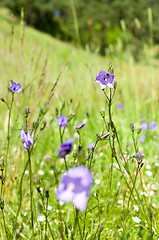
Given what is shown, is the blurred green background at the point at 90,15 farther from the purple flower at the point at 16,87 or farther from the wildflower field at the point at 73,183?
the purple flower at the point at 16,87

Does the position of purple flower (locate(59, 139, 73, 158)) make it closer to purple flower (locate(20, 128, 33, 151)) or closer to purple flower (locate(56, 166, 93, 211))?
purple flower (locate(56, 166, 93, 211))

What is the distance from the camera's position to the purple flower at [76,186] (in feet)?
1.51

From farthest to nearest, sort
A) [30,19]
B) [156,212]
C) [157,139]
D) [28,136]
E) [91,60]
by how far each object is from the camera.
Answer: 1. [30,19]
2. [91,60]
3. [157,139]
4. [156,212]
5. [28,136]

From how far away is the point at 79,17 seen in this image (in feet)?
77.1

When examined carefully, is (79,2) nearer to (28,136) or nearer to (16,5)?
(16,5)

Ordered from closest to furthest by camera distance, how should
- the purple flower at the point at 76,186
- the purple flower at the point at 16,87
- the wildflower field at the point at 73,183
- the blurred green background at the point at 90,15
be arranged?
the purple flower at the point at 76,186 < the wildflower field at the point at 73,183 < the purple flower at the point at 16,87 < the blurred green background at the point at 90,15


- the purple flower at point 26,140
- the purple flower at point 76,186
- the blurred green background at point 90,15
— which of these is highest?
the blurred green background at point 90,15

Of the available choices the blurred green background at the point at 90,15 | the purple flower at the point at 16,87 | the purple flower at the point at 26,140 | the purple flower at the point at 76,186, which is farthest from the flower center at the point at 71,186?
the blurred green background at the point at 90,15

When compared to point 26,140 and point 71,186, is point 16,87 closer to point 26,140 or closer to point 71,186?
point 26,140

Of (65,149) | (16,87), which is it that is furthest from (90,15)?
(65,149)

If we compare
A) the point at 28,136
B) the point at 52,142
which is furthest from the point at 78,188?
the point at 52,142

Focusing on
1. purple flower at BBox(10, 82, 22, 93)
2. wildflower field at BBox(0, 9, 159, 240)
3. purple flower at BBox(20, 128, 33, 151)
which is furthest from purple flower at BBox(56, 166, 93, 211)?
purple flower at BBox(10, 82, 22, 93)

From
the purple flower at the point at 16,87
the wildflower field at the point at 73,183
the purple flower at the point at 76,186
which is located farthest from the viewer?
the purple flower at the point at 16,87

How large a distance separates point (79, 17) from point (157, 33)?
7894mm
